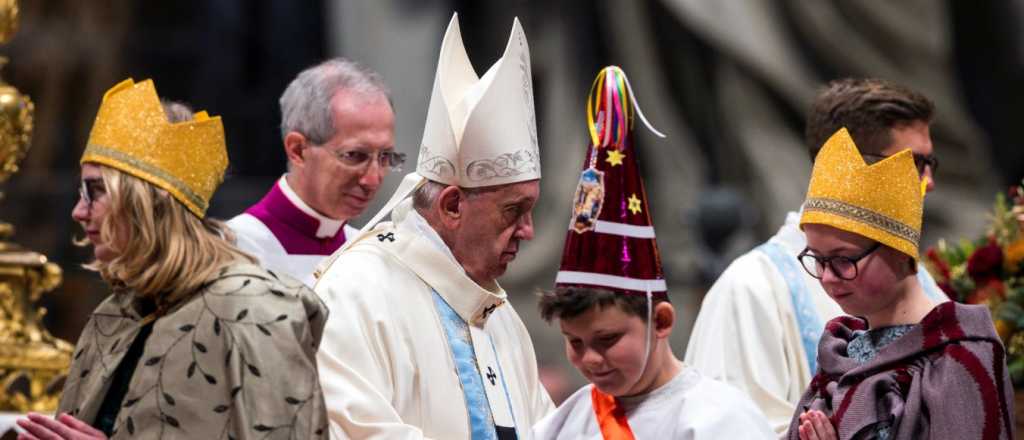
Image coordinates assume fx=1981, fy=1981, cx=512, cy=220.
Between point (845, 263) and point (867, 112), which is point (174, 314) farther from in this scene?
point (867, 112)

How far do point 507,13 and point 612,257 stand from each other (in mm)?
6247

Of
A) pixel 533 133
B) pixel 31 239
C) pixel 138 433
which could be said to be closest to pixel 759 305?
pixel 533 133

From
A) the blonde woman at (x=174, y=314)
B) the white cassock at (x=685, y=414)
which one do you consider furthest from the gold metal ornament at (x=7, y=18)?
the white cassock at (x=685, y=414)

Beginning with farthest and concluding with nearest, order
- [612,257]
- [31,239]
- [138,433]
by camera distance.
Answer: [31,239], [612,257], [138,433]

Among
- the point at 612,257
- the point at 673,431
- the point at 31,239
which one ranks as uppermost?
the point at 612,257

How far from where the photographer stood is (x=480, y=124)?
486cm

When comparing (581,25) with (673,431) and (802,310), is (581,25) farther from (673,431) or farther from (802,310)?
(673,431)

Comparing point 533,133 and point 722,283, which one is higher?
point 533,133

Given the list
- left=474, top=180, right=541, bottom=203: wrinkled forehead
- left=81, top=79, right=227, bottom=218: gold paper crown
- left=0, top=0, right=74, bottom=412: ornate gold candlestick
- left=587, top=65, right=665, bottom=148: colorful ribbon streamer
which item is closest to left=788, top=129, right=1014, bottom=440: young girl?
left=587, top=65, right=665, bottom=148: colorful ribbon streamer

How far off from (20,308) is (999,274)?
10.1ft

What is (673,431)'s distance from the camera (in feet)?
14.2

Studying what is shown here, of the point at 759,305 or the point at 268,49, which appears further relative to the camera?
the point at 268,49

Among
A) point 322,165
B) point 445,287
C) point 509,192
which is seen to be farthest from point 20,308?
point 509,192

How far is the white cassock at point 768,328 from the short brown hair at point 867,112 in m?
0.40
